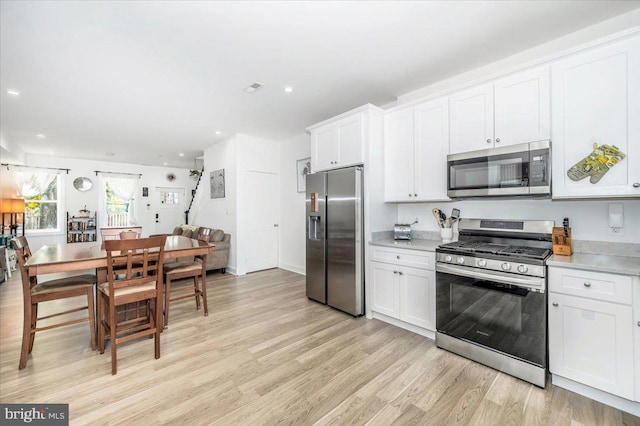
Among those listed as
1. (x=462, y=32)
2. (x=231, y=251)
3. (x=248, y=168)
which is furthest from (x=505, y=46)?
(x=231, y=251)

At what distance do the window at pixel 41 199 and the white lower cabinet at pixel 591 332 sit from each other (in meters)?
9.85

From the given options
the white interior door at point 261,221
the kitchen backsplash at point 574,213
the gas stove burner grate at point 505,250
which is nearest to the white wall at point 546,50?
the kitchen backsplash at point 574,213

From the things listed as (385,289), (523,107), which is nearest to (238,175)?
(385,289)

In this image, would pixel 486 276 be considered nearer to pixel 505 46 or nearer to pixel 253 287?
pixel 505 46

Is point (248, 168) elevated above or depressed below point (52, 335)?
above

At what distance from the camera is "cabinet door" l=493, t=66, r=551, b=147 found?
2201 millimetres

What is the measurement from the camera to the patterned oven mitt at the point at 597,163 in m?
1.91

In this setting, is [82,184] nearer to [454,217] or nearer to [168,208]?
[168,208]

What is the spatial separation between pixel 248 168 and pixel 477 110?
4081 millimetres

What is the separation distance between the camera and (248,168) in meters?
5.46

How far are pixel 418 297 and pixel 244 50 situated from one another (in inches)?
113

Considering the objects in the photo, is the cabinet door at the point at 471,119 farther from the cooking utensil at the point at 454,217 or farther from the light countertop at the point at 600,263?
the light countertop at the point at 600,263

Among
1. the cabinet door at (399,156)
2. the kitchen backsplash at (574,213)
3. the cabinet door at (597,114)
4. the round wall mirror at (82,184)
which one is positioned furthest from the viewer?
the round wall mirror at (82,184)

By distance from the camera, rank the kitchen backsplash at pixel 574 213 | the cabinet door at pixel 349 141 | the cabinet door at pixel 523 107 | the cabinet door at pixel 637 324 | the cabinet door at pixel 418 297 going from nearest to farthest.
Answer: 1. the cabinet door at pixel 637 324
2. the kitchen backsplash at pixel 574 213
3. the cabinet door at pixel 523 107
4. the cabinet door at pixel 418 297
5. the cabinet door at pixel 349 141
